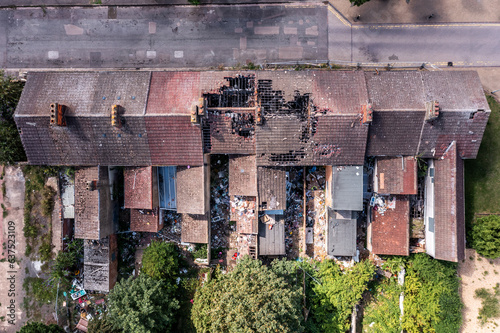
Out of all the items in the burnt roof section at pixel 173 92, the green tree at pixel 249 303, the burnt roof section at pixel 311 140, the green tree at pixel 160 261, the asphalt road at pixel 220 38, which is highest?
the asphalt road at pixel 220 38

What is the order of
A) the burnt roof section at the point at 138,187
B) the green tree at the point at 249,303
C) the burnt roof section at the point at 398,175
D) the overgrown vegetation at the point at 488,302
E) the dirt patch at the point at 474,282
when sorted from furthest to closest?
the dirt patch at the point at 474,282, the overgrown vegetation at the point at 488,302, the burnt roof section at the point at 138,187, the burnt roof section at the point at 398,175, the green tree at the point at 249,303

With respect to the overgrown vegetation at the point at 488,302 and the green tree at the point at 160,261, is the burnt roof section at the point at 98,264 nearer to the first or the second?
the green tree at the point at 160,261

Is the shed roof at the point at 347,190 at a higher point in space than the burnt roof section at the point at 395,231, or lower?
higher

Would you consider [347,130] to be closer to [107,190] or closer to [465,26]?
[465,26]

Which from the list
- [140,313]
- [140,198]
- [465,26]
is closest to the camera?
[140,313]

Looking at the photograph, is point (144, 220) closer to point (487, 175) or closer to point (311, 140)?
point (311, 140)

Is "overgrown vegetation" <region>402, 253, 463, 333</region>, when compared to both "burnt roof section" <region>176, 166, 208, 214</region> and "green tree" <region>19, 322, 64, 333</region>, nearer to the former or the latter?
"burnt roof section" <region>176, 166, 208, 214</region>

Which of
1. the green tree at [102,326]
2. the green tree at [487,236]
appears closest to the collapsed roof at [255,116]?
the green tree at [487,236]

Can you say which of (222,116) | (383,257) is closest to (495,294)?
(383,257)
